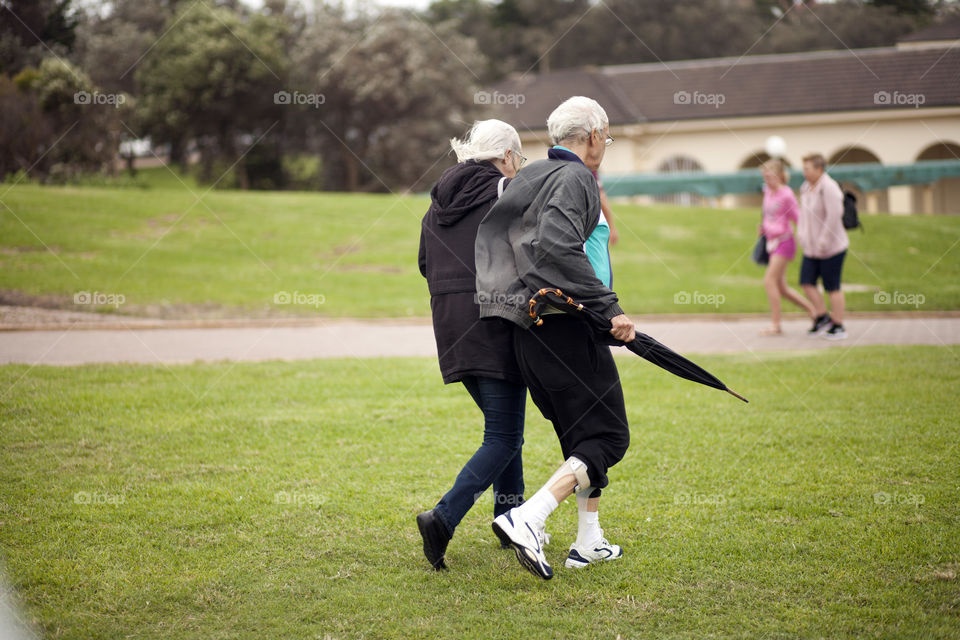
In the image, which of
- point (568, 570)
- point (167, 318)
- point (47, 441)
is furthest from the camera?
point (167, 318)

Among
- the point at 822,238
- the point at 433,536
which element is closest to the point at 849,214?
the point at 822,238

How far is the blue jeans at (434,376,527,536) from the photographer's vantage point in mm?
3918

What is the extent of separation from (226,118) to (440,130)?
870 centimetres

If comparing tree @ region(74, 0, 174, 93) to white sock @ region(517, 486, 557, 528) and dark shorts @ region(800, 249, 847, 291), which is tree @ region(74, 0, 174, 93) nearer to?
dark shorts @ region(800, 249, 847, 291)

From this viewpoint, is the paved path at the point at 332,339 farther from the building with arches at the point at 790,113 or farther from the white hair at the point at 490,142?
the building with arches at the point at 790,113

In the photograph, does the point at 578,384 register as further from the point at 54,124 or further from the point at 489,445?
the point at 54,124

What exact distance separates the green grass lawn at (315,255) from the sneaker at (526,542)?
959 centimetres

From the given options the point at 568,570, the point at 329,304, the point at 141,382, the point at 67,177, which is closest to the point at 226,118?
the point at 67,177

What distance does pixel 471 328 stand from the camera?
396cm

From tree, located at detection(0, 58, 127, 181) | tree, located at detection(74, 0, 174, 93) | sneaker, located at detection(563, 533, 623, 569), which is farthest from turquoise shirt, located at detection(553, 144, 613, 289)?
tree, located at detection(74, 0, 174, 93)

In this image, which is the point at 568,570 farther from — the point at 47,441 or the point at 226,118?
the point at 226,118

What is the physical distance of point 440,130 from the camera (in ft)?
113

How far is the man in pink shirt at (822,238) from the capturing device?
10.1m

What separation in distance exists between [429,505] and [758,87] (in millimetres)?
33953
